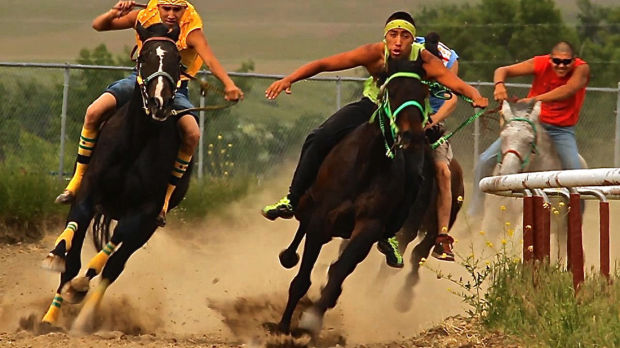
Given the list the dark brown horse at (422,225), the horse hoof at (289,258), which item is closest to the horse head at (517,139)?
the dark brown horse at (422,225)

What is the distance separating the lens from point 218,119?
1936 cm

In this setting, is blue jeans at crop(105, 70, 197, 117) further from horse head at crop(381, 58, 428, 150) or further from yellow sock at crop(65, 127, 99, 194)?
horse head at crop(381, 58, 428, 150)

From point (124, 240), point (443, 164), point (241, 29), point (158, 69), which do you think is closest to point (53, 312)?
point (124, 240)

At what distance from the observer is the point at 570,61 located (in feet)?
41.3

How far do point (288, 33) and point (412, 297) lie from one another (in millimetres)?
9972

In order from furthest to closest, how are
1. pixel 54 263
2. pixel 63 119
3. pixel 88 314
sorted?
pixel 63 119
pixel 88 314
pixel 54 263

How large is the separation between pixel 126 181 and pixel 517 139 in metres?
3.83

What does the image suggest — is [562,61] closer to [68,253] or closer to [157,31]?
[157,31]

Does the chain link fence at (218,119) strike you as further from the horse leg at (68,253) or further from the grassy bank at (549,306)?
the grassy bank at (549,306)

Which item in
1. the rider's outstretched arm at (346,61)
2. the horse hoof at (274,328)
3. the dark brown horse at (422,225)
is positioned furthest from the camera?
the dark brown horse at (422,225)

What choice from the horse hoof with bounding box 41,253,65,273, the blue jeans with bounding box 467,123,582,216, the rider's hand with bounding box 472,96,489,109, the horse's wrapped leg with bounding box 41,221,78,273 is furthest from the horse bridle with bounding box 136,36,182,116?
the blue jeans with bounding box 467,123,582,216

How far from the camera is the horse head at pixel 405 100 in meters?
9.25

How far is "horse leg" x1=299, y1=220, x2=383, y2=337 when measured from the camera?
31.4 ft

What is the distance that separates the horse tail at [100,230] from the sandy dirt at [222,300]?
0.45 meters
